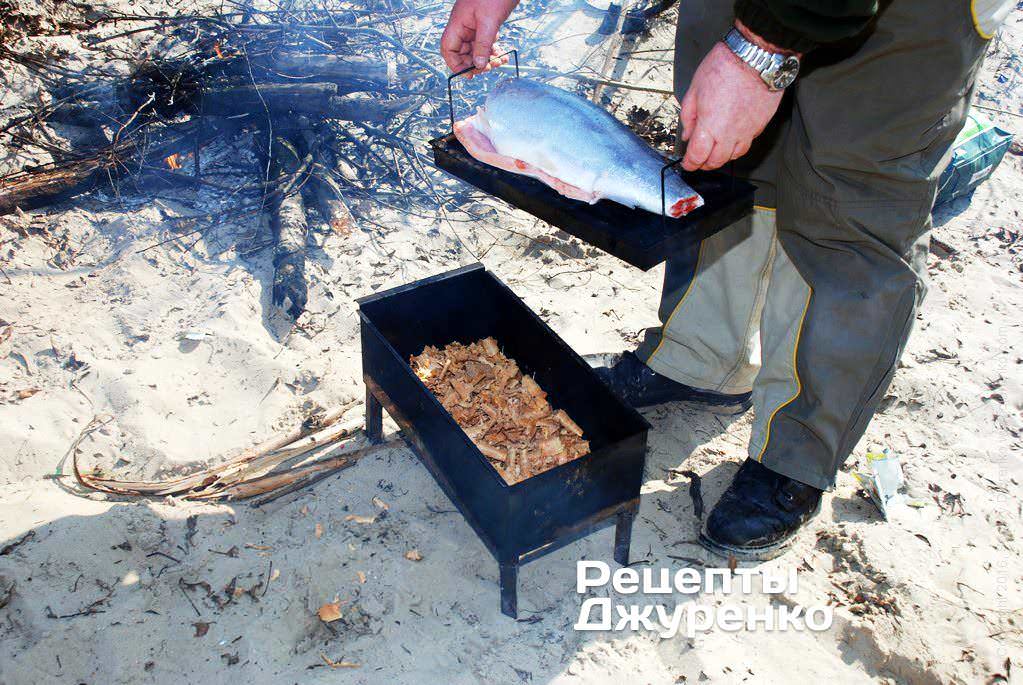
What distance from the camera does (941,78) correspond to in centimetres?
244

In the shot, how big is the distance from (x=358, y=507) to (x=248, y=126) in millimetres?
2679

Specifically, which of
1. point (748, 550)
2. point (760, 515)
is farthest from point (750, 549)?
point (760, 515)

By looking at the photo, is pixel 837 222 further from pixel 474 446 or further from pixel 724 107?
pixel 474 446

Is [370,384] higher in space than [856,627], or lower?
higher

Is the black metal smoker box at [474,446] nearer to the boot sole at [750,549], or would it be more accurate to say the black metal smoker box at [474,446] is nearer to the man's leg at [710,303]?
the boot sole at [750,549]

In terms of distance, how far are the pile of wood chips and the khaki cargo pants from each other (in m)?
0.86

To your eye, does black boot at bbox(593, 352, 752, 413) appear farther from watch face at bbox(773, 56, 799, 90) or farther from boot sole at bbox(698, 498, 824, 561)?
watch face at bbox(773, 56, 799, 90)

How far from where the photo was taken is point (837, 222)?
2.71 meters

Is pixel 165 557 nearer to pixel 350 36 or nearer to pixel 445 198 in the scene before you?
pixel 445 198

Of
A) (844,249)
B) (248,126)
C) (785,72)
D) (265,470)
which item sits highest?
(785,72)

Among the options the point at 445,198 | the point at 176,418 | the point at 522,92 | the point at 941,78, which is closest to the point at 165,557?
the point at 176,418

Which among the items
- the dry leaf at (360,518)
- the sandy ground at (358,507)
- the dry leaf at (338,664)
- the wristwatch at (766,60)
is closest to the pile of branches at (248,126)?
the sandy ground at (358,507)

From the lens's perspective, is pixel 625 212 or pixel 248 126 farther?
pixel 248 126

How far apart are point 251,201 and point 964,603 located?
399cm
